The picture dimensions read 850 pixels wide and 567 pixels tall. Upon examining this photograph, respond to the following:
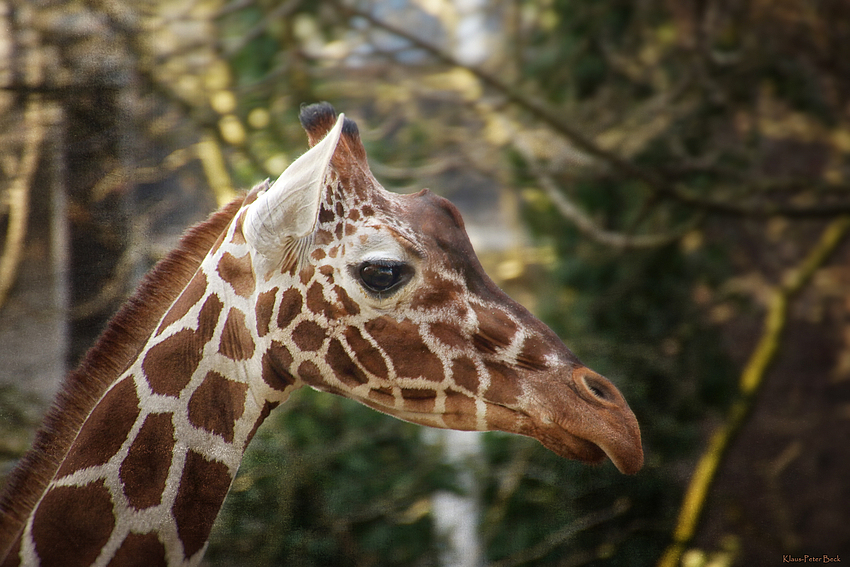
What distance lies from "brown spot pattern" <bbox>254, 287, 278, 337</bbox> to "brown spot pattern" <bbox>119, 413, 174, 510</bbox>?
0.47 ft

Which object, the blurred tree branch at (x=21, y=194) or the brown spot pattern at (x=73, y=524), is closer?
the brown spot pattern at (x=73, y=524)

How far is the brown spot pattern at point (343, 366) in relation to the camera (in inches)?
27.3

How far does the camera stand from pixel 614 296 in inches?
92.0

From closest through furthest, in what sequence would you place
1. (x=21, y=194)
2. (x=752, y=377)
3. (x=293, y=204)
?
(x=293, y=204) → (x=21, y=194) → (x=752, y=377)

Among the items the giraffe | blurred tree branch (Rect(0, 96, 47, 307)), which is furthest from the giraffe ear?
blurred tree branch (Rect(0, 96, 47, 307))

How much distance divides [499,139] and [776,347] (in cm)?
130

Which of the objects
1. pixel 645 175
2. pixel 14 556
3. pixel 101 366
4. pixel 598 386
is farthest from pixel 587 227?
pixel 14 556

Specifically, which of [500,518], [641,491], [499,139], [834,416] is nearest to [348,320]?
[500,518]

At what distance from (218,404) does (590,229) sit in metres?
1.71

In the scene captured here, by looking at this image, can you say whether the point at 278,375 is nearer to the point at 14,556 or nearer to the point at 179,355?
the point at 179,355

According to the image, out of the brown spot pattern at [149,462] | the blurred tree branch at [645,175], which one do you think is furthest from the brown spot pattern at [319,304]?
the blurred tree branch at [645,175]

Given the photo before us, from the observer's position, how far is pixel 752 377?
2201 mm

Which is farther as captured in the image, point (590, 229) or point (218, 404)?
point (590, 229)

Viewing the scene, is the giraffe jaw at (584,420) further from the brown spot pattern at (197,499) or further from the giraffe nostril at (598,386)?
the brown spot pattern at (197,499)
